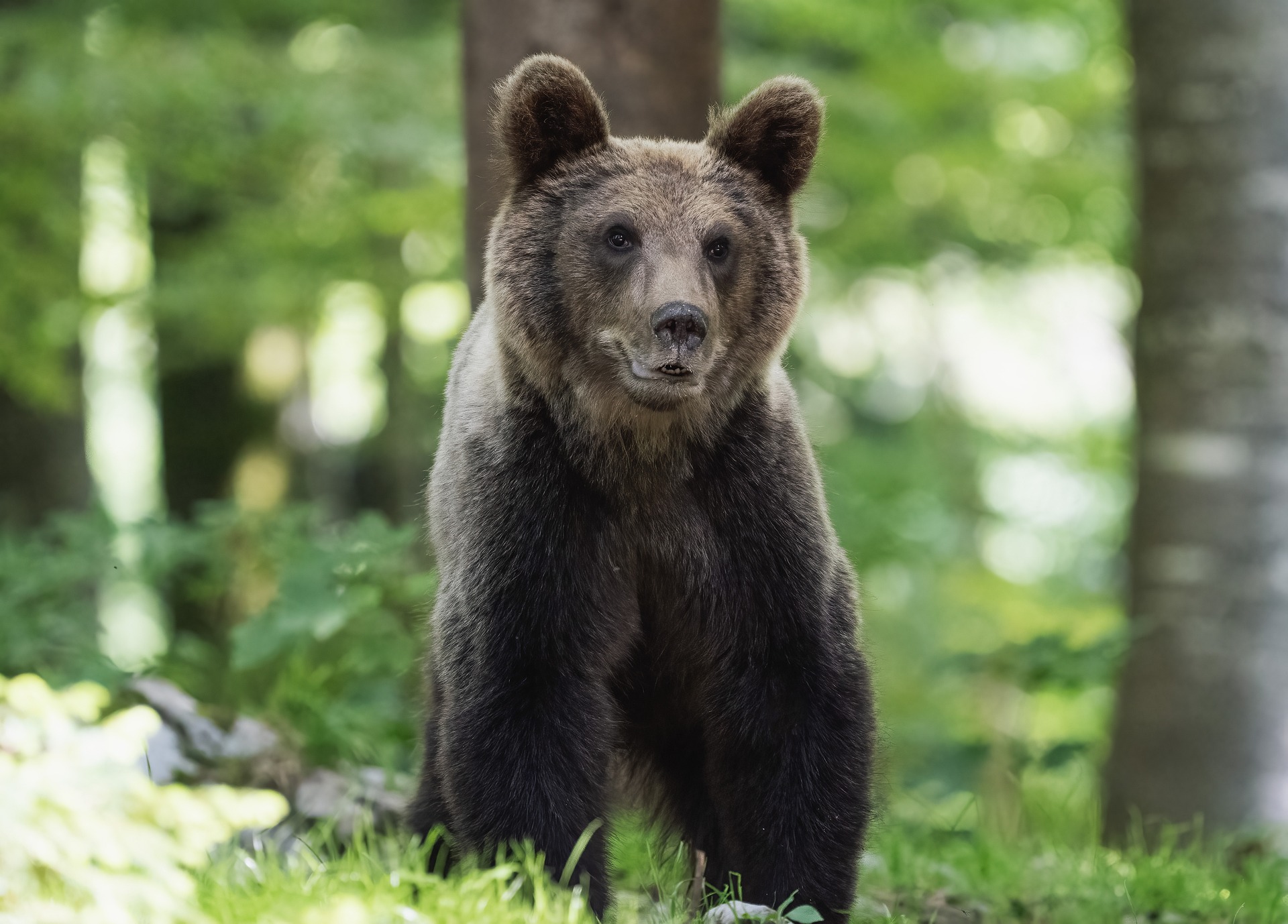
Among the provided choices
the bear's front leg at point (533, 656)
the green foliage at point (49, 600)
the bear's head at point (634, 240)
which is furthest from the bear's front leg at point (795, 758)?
the green foliage at point (49, 600)

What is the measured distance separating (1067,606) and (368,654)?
26.1 feet

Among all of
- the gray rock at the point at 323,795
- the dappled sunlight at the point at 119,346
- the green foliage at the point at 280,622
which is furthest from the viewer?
the dappled sunlight at the point at 119,346

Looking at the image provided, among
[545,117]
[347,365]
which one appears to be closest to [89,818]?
[545,117]

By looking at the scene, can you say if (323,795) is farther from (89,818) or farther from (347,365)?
(347,365)

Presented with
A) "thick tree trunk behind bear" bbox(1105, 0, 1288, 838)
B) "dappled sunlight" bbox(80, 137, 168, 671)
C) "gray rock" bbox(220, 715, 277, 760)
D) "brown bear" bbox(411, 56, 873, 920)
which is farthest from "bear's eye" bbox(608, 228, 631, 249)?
"thick tree trunk behind bear" bbox(1105, 0, 1288, 838)

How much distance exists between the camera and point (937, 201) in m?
10.3

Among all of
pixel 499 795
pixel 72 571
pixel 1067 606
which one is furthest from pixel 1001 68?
pixel 499 795

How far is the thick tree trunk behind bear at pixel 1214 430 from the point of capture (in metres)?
5.84

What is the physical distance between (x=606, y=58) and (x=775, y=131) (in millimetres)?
1689

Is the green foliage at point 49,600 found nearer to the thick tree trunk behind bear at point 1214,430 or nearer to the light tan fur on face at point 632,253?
the light tan fur on face at point 632,253

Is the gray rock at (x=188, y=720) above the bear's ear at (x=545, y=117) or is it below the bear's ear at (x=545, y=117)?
below

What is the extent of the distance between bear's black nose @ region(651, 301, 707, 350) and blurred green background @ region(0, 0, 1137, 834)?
2.76ft

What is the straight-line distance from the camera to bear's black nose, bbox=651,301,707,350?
3.13m

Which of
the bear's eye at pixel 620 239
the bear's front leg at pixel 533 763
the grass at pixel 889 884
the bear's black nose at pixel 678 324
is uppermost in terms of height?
the bear's eye at pixel 620 239
